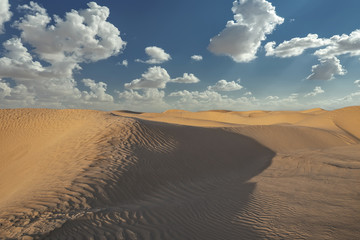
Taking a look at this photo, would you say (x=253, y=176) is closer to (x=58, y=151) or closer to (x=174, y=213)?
(x=174, y=213)

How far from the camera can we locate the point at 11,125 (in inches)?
704

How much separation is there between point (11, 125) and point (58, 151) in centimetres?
1178

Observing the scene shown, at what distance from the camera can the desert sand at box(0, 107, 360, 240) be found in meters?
4.60

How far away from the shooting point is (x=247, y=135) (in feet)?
55.5

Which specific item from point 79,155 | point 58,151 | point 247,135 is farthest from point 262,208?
point 247,135

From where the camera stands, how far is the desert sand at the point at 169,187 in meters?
4.60

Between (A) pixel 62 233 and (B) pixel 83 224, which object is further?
(B) pixel 83 224

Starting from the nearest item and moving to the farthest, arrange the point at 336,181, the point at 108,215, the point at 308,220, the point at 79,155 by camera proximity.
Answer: the point at 108,215, the point at 308,220, the point at 336,181, the point at 79,155

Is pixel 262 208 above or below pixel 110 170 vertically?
below

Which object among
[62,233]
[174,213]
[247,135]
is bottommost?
[174,213]

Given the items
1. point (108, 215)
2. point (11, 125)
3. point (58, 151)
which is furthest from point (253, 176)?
point (11, 125)

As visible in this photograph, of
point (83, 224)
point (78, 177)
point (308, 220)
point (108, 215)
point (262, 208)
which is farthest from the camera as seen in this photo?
point (78, 177)

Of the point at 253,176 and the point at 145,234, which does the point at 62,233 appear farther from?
the point at 253,176

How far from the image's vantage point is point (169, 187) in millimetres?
7684
